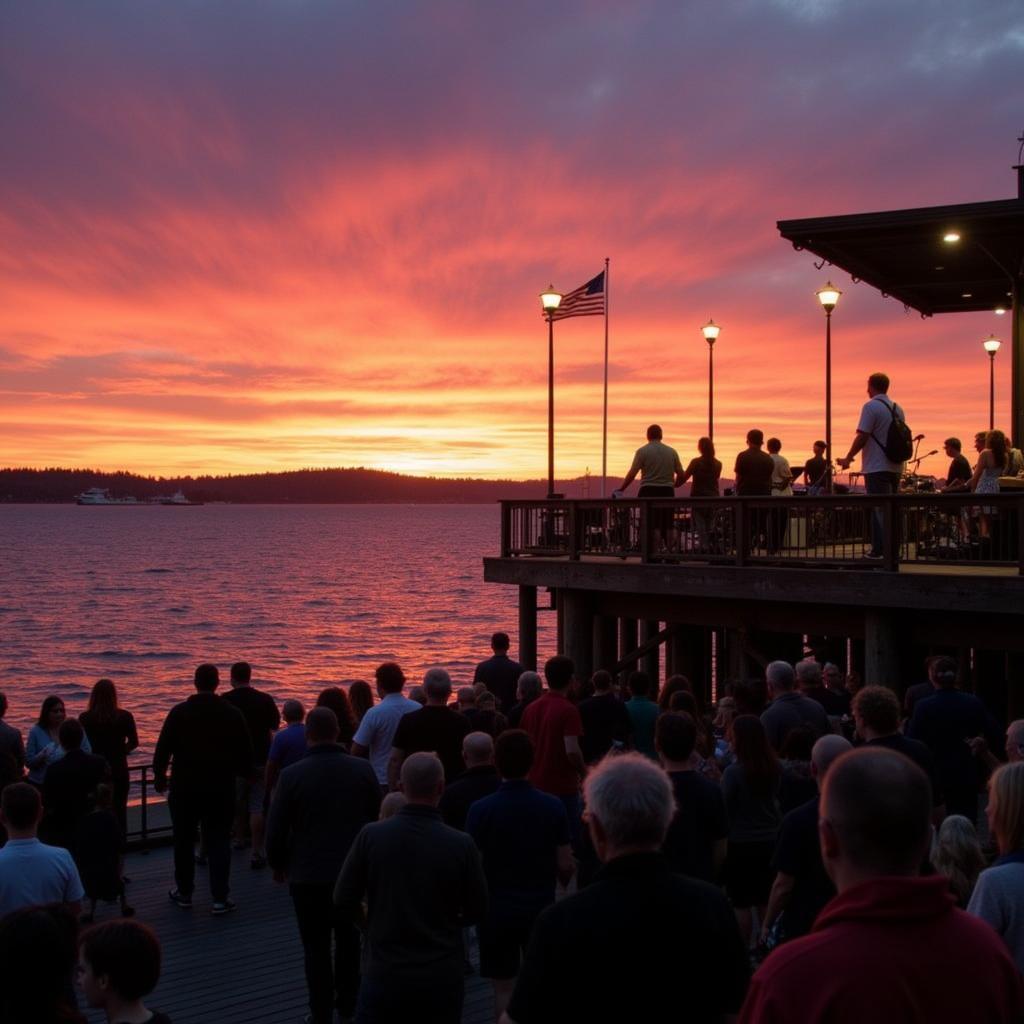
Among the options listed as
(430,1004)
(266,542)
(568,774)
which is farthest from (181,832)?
(266,542)

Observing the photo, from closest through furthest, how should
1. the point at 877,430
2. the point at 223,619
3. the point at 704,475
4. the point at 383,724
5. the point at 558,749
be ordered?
the point at 558,749 < the point at 383,724 < the point at 877,430 < the point at 704,475 < the point at 223,619

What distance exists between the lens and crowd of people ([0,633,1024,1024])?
2578mm

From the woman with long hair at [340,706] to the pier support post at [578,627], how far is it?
9.16 m

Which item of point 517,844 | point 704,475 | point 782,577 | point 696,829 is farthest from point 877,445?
point 517,844

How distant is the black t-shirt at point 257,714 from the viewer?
35.0 ft

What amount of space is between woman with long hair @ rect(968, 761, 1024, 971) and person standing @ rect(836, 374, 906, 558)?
10.00 metres

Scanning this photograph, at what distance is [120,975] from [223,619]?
77.6 m

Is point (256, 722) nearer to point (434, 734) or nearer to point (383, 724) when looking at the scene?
point (383, 724)

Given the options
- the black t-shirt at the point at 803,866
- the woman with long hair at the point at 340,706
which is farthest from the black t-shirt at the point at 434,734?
the black t-shirt at the point at 803,866

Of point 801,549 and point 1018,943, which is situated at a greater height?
point 801,549

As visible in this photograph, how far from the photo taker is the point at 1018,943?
4051 millimetres

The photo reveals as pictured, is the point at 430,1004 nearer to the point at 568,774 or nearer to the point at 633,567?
the point at 568,774

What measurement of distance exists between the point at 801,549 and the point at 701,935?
13383 millimetres

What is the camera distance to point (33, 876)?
562 cm
